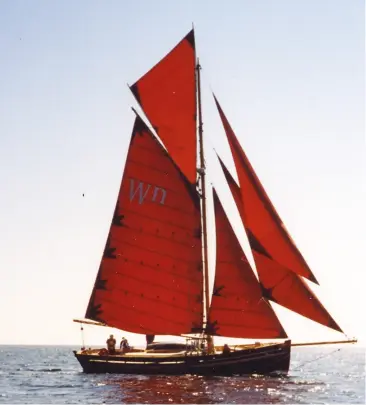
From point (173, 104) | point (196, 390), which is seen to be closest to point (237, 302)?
point (196, 390)

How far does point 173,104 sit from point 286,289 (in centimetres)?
1418

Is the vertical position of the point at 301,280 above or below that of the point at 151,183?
below

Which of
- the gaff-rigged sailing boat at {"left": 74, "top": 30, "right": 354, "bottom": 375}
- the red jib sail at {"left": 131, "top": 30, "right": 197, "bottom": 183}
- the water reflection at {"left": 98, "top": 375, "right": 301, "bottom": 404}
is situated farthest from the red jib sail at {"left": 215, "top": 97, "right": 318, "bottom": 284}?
the water reflection at {"left": 98, "top": 375, "right": 301, "bottom": 404}

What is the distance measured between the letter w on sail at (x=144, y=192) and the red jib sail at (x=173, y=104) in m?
2.15

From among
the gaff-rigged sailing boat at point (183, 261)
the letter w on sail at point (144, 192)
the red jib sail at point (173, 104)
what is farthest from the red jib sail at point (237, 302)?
the red jib sail at point (173, 104)

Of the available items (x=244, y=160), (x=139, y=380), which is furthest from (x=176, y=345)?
(x=244, y=160)

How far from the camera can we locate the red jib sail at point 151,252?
4044 centimetres

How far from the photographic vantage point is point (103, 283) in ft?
138

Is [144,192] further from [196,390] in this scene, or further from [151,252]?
[196,390]

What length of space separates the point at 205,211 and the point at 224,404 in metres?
16.0

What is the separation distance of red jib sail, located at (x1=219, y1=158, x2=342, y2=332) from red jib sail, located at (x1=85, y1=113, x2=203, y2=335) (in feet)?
16.4

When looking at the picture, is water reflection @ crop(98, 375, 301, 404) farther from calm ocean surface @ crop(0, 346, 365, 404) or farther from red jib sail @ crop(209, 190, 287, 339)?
red jib sail @ crop(209, 190, 287, 339)

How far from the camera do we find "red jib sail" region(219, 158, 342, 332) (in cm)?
3569

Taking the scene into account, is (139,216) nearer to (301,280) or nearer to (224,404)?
(301,280)
